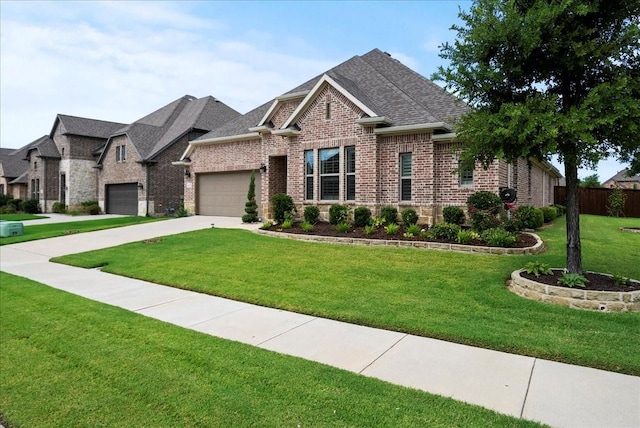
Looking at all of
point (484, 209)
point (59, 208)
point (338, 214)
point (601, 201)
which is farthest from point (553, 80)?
point (59, 208)

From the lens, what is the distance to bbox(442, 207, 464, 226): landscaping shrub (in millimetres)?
12141

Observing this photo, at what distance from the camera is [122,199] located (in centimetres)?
2775

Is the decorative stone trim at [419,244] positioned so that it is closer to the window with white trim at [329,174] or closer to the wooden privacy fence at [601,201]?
the window with white trim at [329,174]

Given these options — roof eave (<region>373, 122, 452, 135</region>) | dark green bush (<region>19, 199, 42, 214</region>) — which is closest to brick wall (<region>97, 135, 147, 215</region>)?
dark green bush (<region>19, 199, 42, 214</region>)

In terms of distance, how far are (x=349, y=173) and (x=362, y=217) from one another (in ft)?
6.83

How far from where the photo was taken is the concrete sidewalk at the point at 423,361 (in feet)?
10.4

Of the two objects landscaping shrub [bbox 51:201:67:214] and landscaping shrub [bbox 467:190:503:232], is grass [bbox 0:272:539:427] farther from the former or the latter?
landscaping shrub [bbox 51:201:67:214]

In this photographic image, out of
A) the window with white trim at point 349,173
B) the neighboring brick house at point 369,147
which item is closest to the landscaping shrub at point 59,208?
the neighboring brick house at point 369,147

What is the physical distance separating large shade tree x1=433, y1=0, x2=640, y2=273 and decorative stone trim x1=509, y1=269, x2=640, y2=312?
2.71 feet

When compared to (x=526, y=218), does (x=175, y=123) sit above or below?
above

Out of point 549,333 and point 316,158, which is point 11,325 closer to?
point 549,333

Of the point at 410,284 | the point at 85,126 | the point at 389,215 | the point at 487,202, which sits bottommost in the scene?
the point at 410,284

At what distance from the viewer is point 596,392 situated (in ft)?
11.1

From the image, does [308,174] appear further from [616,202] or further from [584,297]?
[616,202]
